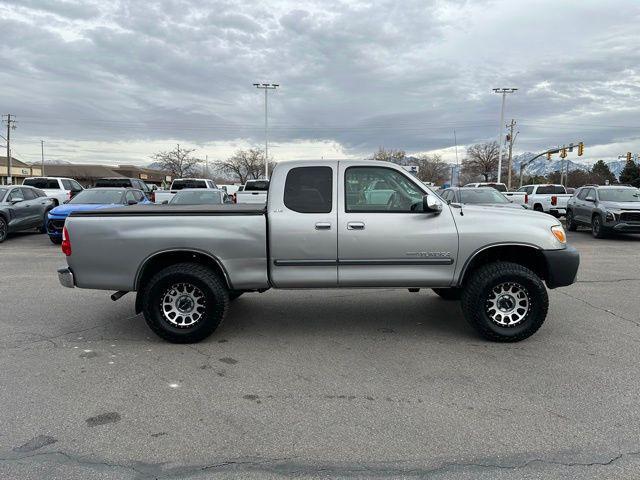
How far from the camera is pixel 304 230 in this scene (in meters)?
5.08

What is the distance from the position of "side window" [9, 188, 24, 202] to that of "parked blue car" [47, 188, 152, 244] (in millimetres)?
1882

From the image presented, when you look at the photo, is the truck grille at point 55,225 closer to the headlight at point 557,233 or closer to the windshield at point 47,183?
the windshield at point 47,183

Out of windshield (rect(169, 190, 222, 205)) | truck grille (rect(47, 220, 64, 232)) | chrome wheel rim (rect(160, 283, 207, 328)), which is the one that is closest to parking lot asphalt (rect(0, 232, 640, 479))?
chrome wheel rim (rect(160, 283, 207, 328))

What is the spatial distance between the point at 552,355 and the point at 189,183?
20186 millimetres

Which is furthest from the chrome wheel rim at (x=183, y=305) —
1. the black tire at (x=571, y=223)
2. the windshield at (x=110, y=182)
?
the windshield at (x=110, y=182)

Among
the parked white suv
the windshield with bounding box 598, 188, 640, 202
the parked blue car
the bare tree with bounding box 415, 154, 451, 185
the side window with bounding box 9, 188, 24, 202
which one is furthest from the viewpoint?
the bare tree with bounding box 415, 154, 451, 185

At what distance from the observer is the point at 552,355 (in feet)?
15.9

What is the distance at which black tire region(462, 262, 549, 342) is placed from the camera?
5.11 meters

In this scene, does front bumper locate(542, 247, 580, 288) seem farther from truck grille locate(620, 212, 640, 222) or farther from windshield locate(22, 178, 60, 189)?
windshield locate(22, 178, 60, 189)

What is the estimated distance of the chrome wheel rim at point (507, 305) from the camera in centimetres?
518

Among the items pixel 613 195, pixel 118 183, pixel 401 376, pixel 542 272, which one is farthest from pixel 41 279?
pixel 613 195

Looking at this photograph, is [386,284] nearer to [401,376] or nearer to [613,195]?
[401,376]

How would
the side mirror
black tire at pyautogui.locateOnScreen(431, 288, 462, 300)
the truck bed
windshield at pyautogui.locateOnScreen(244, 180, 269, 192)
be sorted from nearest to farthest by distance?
the side mirror → the truck bed → black tire at pyautogui.locateOnScreen(431, 288, 462, 300) → windshield at pyautogui.locateOnScreen(244, 180, 269, 192)

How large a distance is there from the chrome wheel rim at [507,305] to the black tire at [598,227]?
37.1ft
